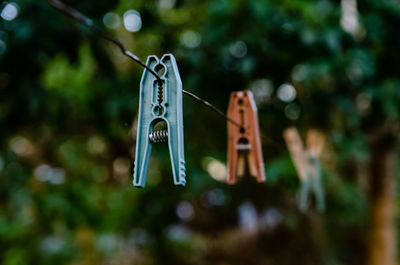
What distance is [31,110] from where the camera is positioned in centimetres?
262

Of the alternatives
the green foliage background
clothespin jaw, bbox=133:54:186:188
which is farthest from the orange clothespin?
clothespin jaw, bbox=133:54:186:188

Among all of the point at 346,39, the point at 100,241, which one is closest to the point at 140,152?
the point at 346,39

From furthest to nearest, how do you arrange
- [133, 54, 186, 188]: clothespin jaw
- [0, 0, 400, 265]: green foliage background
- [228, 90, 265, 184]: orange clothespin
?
[0, 0, 400, 265]: green foliage background, [228, 90, 265, 184]: orange clothespin, [133, 54, 186, 188]: clothespin jaw

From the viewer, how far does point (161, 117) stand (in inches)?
42.2

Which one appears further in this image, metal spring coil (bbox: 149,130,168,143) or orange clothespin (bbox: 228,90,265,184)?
orange clothespin (bbox: 228,90,265,184)

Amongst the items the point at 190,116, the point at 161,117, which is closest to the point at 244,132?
the point at 161,117

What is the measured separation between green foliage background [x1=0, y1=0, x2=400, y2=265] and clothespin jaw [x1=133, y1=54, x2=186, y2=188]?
2.05 ft

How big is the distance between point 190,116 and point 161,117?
234cm

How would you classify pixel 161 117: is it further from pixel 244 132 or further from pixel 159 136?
pixel 244 132

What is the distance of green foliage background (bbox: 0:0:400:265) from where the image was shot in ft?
8.74

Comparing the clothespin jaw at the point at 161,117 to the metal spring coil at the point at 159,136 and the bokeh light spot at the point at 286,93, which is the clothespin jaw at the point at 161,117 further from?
the bokeh light spot at the point at 286,93

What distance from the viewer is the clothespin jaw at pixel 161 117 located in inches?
40.6

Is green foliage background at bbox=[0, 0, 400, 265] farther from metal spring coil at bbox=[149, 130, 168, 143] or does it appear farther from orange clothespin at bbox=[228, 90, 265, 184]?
metal spring coil at bbox=[149, 130, 168, 143]

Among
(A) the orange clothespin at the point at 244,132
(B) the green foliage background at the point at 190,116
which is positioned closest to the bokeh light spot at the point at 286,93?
(B) the green foliage background at the point at 190,116
